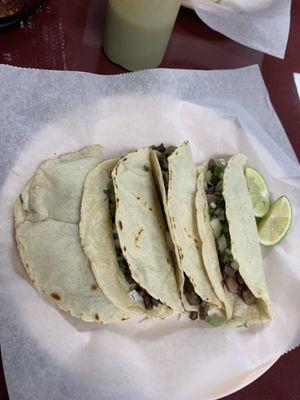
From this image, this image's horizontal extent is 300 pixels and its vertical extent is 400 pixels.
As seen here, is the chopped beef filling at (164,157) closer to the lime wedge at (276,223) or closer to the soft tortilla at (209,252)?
the soft tortilla at (209,252)

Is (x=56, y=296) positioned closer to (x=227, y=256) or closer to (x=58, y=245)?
(x=58, y=245)

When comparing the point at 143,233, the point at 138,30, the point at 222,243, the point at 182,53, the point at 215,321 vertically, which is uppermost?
the point at 138,30

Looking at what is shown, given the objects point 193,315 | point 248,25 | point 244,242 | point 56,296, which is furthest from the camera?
point 248,25

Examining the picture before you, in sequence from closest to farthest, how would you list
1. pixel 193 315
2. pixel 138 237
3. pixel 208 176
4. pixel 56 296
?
pixel 56 296, pixel 138 237, pixel 193 315, pixel 208 176

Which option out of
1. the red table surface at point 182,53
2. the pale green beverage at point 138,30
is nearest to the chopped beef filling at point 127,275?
the red table surface at point 182,53

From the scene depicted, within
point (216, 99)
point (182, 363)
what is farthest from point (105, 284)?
point (216, 99)

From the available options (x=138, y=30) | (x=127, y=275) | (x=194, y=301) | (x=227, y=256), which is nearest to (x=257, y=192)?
(x=227, y=256)

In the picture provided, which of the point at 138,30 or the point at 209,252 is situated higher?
the point at 138,30
